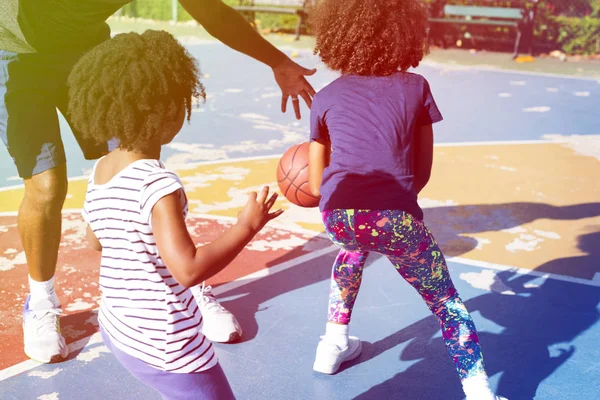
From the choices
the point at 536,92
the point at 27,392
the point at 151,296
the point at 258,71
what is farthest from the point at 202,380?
the point at 258,71

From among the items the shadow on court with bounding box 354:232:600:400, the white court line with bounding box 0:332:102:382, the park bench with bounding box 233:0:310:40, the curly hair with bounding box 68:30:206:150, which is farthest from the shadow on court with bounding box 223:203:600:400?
the park bench with bounding box 233:0:310:40

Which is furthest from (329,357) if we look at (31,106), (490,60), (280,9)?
(280,9)

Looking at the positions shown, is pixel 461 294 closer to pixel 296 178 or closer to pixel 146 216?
pixel 296 178

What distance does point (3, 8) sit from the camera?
347 centimetres

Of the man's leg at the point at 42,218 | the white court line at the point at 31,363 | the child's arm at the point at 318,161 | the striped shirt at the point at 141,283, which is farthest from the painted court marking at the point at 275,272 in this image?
the striped shirt at the point at 141,283

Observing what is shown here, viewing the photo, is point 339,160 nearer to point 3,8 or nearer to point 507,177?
point 3,8

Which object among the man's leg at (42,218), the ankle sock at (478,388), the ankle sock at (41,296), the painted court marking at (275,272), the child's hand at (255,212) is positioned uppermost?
the child's hand at (255,212)

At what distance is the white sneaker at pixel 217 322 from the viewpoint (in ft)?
12.8

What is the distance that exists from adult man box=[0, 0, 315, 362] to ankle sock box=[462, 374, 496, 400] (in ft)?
4.28

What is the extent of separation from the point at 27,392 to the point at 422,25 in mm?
2440

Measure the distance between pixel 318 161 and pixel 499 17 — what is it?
586 inches

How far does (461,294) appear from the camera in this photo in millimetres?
4543

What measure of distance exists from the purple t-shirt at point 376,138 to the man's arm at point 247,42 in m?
0.80

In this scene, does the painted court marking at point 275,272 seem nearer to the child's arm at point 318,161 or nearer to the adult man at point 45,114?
the adult man at point 45,114
